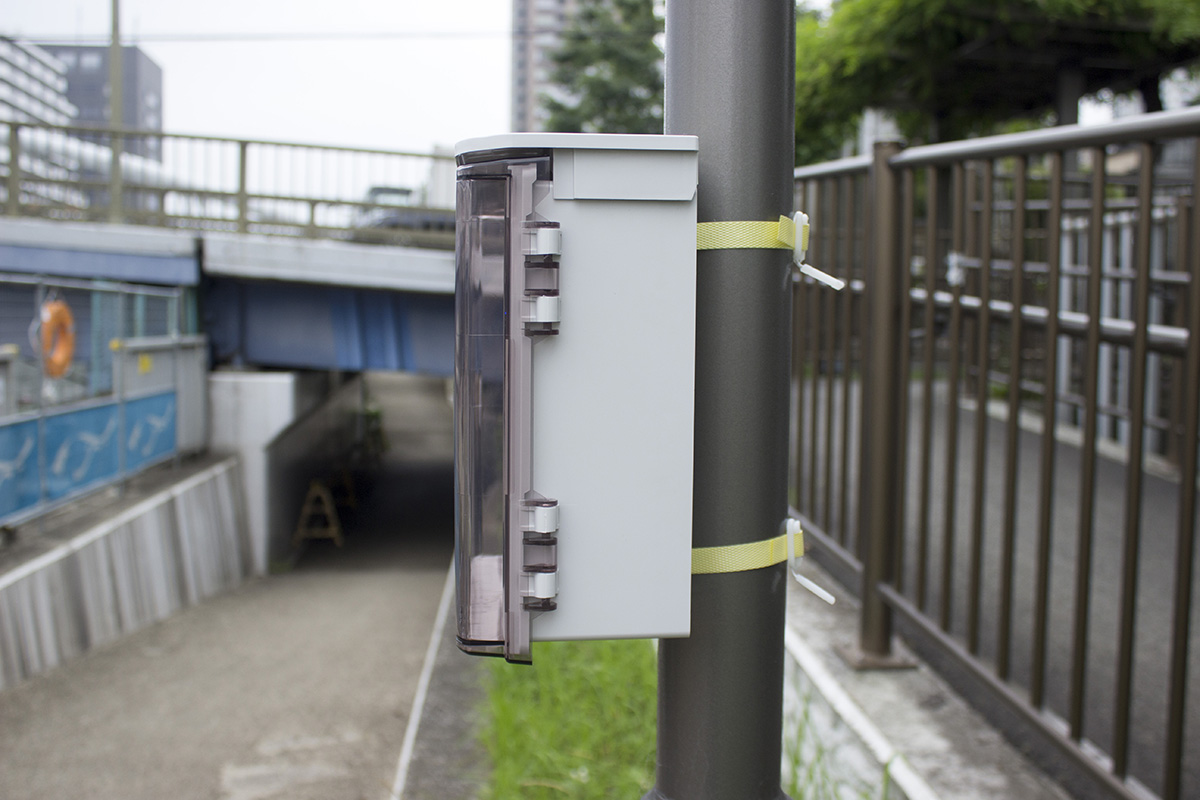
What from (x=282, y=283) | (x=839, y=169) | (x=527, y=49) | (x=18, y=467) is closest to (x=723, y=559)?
(x=839, y=169)

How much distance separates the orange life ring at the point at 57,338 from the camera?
7922mm

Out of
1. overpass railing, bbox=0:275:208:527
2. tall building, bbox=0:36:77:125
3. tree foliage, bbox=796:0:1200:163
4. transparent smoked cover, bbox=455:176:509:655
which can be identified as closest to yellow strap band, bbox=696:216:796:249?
transparent smoked cover, bbox=455:176:509:655

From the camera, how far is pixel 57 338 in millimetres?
8148

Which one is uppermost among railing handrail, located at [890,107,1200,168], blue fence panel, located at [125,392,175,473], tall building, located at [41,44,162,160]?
tall building, located at [41,44,162,160]

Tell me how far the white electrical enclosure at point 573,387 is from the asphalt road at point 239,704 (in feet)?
12.3

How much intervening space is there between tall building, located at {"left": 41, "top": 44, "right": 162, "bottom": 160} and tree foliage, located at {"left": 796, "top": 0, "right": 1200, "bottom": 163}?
10913 millimetres

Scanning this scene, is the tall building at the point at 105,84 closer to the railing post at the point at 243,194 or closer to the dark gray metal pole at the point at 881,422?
the railing post at the point at 243,194

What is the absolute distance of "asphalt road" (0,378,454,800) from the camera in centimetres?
536

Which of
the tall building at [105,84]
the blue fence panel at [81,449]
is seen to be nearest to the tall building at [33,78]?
the tall building at [105,84]

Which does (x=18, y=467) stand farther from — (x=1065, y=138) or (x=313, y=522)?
(x=313, y=522)

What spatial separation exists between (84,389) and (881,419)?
7554mm

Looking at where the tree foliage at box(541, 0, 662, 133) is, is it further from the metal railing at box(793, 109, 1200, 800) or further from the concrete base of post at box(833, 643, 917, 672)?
the concrete base of post at box(833, 643, 917, 672)

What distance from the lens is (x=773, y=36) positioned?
4.63 ft

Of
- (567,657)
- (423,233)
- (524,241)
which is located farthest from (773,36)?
(423,233)
